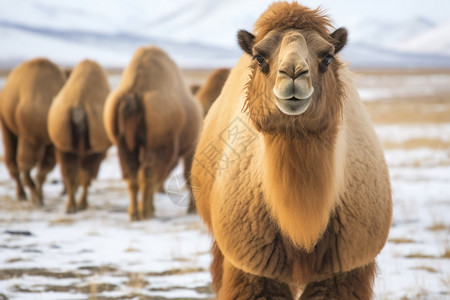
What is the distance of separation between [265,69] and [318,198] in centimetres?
72

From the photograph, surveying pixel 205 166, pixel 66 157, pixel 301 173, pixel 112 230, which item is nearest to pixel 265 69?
pixel 301 173

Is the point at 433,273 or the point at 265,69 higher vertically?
the point at 265,69

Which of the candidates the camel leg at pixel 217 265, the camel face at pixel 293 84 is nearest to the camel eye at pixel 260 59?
the camel face at pixel 293 84

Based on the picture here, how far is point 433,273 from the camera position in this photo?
5289 millimetres

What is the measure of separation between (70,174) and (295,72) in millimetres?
6503

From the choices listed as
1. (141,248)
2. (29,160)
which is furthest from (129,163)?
(29,160)

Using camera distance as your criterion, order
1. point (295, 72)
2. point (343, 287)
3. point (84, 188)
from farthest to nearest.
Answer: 1. point (84, 188)
2. point (343, 287)
3. point (295, 72)

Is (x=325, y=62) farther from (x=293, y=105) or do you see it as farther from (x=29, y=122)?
(x=29, y=122)

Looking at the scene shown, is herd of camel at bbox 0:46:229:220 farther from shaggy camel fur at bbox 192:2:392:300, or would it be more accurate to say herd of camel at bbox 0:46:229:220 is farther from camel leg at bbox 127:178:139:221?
shaggy camel fur at bbox 192:2:392:300

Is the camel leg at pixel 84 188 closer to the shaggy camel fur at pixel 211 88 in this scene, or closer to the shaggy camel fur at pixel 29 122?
the shaggy camel fur at pixel 29 122

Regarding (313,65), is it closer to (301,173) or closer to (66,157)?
(301,173)

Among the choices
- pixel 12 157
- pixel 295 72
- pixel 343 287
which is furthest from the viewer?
pixel 12 157

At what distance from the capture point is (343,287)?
3195 millimetres

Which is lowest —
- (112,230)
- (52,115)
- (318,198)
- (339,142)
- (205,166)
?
(112,230)
